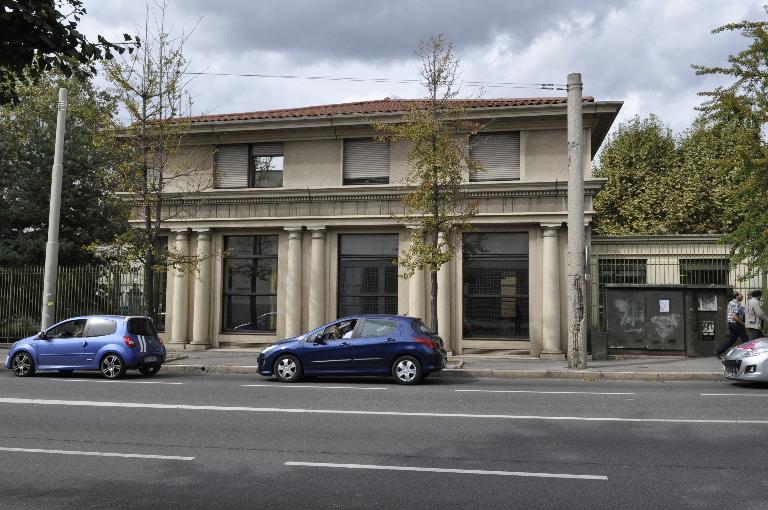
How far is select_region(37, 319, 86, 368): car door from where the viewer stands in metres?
15.2

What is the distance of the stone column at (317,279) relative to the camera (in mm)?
20344

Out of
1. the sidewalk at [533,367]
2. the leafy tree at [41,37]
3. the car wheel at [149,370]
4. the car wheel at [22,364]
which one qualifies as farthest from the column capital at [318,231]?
the leafy tree at [41,37]

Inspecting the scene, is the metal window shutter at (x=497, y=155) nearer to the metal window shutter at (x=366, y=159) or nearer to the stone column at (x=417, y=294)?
the metal window shutter at (x=366, y=159)

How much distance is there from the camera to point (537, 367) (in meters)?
16.3

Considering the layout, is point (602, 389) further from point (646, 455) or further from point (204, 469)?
point (204, 469)

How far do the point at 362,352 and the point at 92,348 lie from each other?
5.91 metres

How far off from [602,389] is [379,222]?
345 inches

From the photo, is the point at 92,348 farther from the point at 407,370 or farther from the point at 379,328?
the point at 407,370

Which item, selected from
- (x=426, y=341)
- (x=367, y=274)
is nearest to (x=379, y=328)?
(x=426, y=341)

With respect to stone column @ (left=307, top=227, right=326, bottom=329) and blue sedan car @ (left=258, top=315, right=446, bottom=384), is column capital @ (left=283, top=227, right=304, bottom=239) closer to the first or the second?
stone column @ (left=307, top=227, right=326, bottom=329)

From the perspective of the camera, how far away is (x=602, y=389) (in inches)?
511

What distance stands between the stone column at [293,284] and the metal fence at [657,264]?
8272mm

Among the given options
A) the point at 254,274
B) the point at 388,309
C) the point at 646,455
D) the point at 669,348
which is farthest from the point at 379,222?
the point at 646,455

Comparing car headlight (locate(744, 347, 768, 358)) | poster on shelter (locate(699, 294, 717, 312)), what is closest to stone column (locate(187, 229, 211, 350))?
poster on shelter (locate(699, 294, 717, 312))
